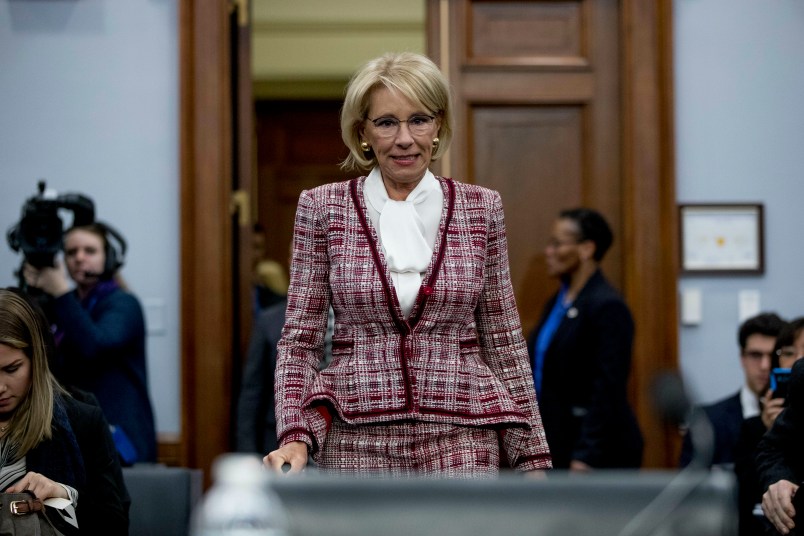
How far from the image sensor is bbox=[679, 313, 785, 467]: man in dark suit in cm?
456

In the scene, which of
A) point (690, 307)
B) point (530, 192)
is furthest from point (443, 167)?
point (690, 307)

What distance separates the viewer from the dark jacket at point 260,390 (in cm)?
472

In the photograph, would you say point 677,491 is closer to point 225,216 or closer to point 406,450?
point 406,450

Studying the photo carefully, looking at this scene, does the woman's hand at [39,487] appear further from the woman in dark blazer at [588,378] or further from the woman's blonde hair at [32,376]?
the woman in dark blazer at [588,378]

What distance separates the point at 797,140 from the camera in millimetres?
5691

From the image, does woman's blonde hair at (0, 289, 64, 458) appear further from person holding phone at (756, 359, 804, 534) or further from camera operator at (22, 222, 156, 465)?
person holding phone at (756, 359, 804, 534)

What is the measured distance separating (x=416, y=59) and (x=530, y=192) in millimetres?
3369

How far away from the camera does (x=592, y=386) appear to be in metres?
4.84

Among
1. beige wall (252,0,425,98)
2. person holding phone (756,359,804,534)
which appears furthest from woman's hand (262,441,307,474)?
beige wall (252,0,425,98)

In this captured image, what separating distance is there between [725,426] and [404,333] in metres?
2.56

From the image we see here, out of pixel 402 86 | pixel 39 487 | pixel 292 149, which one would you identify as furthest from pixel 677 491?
pixel 292 149

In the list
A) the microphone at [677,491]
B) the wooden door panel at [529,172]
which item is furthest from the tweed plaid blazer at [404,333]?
the wooden door panel at [529,172]

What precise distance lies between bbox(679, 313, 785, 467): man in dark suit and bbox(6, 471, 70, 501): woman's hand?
2467mm

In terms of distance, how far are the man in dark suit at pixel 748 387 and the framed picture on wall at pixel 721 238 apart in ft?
3.11
